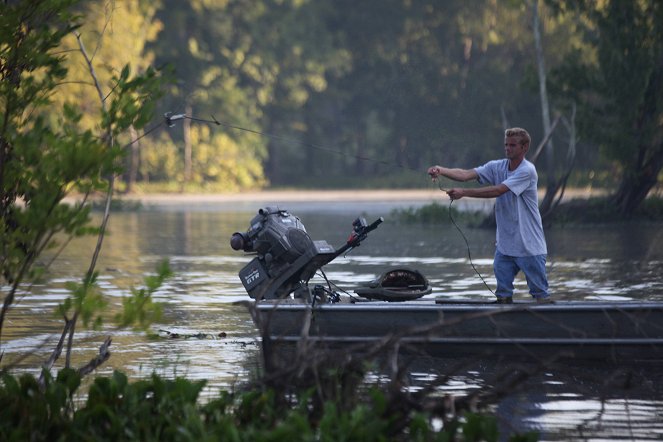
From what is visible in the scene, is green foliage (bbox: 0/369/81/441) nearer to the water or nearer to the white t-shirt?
the water

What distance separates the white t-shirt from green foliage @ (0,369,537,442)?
3.91 m

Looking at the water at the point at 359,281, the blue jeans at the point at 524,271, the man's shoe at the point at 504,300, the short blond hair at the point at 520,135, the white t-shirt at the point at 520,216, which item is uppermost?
the short blond hair at the point at 520,135

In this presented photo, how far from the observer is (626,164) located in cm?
3181

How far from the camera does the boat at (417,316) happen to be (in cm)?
1038

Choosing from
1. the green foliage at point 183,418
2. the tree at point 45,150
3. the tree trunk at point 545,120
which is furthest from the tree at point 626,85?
the green foliage at point 183,418

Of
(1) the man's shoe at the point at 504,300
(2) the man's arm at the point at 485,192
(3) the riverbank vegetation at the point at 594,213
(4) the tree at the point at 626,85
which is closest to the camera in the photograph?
(2) the man's arm at the point at 485,192

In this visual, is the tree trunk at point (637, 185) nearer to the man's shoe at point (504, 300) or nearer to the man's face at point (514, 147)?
the man's face at point (514, 147)

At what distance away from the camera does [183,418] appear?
275 inches

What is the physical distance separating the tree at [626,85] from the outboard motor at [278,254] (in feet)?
68.9

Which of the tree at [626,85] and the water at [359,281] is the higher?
the tree at [626,85]

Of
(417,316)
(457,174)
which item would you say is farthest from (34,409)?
(457,174)

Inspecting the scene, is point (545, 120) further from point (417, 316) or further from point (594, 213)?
point (417, 316)

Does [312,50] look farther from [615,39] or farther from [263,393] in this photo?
[263,393]

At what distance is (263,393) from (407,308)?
12.3ft
